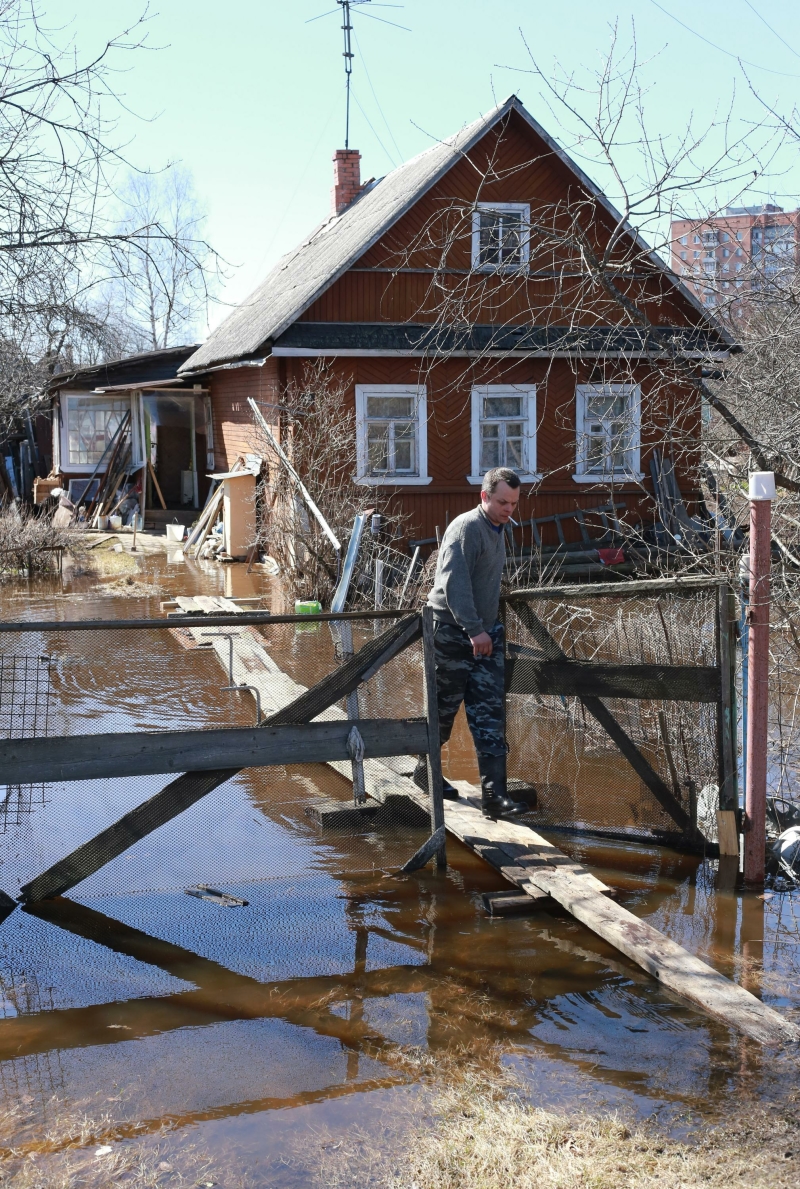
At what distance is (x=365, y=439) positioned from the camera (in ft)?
58.9

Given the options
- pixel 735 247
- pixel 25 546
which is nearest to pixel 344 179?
pixel 25 546

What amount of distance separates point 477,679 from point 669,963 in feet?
7.28

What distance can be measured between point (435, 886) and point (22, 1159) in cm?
278

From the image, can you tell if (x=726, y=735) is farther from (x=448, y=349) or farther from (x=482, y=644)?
(x=448, y=349)

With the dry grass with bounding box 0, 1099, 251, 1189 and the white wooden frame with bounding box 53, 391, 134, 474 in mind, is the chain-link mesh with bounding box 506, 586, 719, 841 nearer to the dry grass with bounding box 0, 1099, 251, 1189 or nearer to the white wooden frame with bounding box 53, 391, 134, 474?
the dry grass with bounding box 0, 1099, 251, 1189

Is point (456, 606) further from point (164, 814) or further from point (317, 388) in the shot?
point (317, 388)

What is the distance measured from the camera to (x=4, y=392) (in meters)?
14.4

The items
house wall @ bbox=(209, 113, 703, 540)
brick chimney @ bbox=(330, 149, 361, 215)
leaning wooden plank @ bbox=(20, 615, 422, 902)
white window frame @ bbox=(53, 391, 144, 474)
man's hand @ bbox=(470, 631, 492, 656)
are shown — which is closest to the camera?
leaning wooden plank @ bbox=(20, 615, 422, 902)

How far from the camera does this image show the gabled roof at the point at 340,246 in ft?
56.5

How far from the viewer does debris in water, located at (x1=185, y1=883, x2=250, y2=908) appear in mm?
5559

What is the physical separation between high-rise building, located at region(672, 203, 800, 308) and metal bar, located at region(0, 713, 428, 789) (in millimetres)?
2916

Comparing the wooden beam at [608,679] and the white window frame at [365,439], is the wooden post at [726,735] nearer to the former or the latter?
the wooden beam at [608,679]

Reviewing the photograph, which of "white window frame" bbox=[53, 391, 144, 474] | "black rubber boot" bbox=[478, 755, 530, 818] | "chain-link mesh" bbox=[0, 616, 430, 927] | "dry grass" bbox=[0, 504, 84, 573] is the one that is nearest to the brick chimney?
"white window frame" bbox=[53, 391, 144, 474]

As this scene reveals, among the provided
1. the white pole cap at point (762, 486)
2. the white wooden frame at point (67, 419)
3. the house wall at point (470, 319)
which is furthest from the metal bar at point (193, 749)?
the white wooden frame at point (67, 419)
